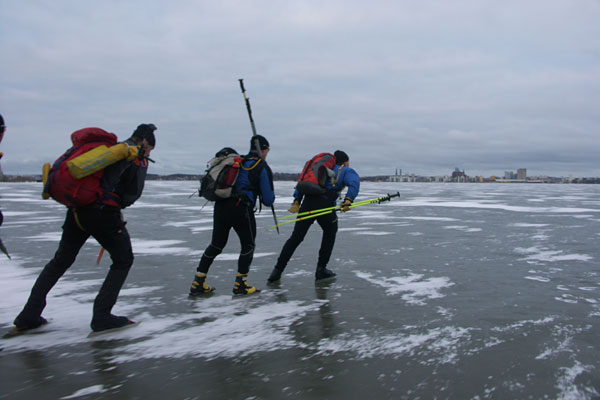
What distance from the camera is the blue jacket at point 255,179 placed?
4766 millimetres

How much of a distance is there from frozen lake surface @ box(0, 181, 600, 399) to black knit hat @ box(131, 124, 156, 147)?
1.62 meters

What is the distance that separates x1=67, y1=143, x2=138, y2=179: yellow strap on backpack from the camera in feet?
10.6

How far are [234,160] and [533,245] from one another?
630 cm

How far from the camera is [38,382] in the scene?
2.75 meters

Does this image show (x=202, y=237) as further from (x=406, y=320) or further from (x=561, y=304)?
(x=561, y=304)

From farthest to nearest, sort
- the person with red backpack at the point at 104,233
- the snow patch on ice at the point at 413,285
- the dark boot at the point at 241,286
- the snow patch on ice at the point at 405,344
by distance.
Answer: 1. the dark boot at the point at 241,286
2. the snow patch on ice at the point at 413,285
3. the person with red backpack at the point at 104,233
4. the snow patch on ice at the point at 405,344

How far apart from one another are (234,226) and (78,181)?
72.8 inches

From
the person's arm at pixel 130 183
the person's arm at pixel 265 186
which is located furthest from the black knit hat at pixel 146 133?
the person's arm at pixel 265 186

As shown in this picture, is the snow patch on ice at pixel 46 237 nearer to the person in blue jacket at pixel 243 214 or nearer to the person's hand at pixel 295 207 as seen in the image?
the person in blue jacket at pixel 243 214

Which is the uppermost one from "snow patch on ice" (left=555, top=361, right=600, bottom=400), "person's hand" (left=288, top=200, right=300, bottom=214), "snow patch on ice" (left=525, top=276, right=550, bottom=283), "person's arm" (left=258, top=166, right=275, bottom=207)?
"person's arm" (left=258, top=166, right=275, bottom=207)

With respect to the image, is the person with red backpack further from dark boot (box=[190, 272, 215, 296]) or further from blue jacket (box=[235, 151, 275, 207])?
blue jacket (box=[235, 151, 275, 207])

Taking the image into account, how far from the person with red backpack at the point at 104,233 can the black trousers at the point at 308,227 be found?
2.20 meters

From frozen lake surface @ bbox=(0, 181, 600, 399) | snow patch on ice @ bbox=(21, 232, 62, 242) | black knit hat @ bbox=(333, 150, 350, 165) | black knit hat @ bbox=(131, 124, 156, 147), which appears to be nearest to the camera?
frozen lake surface @ bbox=(0, 181, 600, 399)

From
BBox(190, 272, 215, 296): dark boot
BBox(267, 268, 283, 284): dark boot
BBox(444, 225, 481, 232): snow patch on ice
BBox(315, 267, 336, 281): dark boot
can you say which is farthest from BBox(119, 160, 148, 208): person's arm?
BBox(444, 225, 481, 232): snow patch on ice
